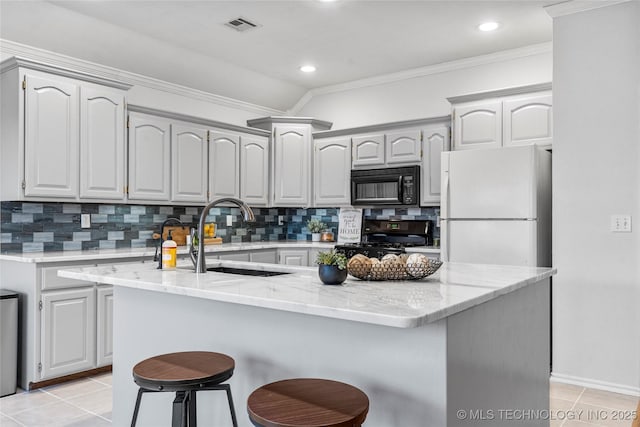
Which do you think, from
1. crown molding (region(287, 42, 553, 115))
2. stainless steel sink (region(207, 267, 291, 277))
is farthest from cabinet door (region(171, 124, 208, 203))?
stainless steel sink (region(207, 267, 291, 277))

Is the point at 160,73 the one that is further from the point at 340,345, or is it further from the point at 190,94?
the point at 340,345

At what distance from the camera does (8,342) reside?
3389 millimetres

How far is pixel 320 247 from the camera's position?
17.4 feet

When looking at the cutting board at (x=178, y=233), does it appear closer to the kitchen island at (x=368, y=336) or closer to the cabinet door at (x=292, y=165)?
the cabinet door at (x=292, y=165)

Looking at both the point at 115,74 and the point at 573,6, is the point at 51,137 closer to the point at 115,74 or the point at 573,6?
the point at 115,74

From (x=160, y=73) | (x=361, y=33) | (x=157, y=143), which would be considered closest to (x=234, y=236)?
(x=157, y=143)

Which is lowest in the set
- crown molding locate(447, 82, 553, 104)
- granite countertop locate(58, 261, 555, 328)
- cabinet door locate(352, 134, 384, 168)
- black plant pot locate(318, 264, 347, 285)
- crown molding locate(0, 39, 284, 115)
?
granite countertop locate(58, 261, 555, 328)

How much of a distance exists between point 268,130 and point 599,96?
331 cm

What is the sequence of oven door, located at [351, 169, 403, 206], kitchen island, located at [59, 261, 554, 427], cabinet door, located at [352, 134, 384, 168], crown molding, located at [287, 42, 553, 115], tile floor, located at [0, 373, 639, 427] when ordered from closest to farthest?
kitchen island, located at [59, 261, 554, 427], tile floor, located at [0, 373, 639, 427], crown molding, located at [287, 42, 553, 115], oven door, located at [351, 169, 403, 206], cabinet door, located at [352, 134, 384, 168]

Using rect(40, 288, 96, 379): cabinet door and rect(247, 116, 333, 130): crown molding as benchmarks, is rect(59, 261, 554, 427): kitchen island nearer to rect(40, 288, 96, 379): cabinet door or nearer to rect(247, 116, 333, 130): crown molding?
rect(40, 288, 96, 379): cabinet door

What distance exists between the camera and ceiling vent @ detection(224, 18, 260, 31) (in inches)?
156

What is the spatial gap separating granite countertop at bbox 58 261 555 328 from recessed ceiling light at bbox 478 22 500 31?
2.28 m

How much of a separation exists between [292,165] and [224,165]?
80 cm

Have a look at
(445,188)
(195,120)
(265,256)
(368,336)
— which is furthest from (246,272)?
(195,120)
